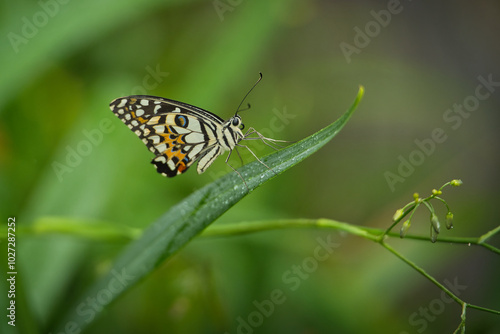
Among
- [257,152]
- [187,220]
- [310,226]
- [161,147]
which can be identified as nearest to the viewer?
[187,220]

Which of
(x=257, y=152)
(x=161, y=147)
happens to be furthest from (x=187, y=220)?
(x=257, y=152)

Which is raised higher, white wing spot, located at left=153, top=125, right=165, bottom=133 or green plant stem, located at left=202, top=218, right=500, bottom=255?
white wing spot, located at left=153, top=125, right=165, bottom=133

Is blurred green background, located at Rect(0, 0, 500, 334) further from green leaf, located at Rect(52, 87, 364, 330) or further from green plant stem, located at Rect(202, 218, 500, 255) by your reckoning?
green plant stem, located at Rect(202, 218, 500, 255)

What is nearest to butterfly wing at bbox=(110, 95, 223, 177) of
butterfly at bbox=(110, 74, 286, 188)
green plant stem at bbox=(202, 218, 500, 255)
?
butterfly at bbox=(110, 74, 286, 188)

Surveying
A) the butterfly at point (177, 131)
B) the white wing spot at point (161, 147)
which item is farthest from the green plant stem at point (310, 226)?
the white wing spot at point (161, 147)

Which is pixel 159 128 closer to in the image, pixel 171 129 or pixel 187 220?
pixel 171 129

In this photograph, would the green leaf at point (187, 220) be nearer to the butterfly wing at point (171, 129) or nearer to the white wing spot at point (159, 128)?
the butterfly wing at point (171, 129)
